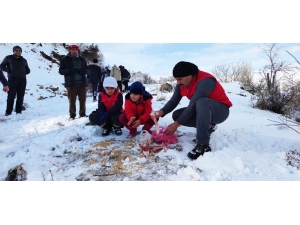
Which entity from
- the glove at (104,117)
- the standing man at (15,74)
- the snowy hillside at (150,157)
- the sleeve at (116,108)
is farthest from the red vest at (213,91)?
the standing man at (15,74)

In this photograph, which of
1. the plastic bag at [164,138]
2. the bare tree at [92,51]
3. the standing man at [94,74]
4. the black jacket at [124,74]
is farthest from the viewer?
the black jacket at [124,74]

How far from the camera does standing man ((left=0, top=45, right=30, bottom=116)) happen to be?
4.31 metres

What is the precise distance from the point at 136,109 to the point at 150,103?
0.63 ft

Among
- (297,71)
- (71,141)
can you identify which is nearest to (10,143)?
(71,141)

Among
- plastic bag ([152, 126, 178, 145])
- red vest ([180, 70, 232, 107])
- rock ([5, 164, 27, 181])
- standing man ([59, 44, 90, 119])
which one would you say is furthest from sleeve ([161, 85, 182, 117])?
standing man ([59, 44, 90, 119])

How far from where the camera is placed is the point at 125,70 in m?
10.0

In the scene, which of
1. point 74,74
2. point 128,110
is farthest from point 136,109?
point 74,74

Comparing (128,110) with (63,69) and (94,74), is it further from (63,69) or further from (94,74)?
(94,74)

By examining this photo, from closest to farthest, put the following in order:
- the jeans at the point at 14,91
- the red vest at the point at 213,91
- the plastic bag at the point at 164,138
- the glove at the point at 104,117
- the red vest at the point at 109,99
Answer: the red vest at the point at 213,91
the plastic bag at the point at 164,138
the glove at the point at 104,117
the red vest at the point at 109,99
the jeans at the point at 14,91

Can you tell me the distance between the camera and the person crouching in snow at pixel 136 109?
2617mm

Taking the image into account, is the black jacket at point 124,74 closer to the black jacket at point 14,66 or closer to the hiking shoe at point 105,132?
the black jacket at point 14,66

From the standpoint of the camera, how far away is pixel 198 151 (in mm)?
2041

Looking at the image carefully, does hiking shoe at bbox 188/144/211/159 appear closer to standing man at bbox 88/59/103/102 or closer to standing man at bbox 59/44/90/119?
standing man at bbox 59/44/90/119

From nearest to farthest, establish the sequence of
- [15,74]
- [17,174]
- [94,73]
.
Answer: [17,174] < [15,74] < [94,73]
